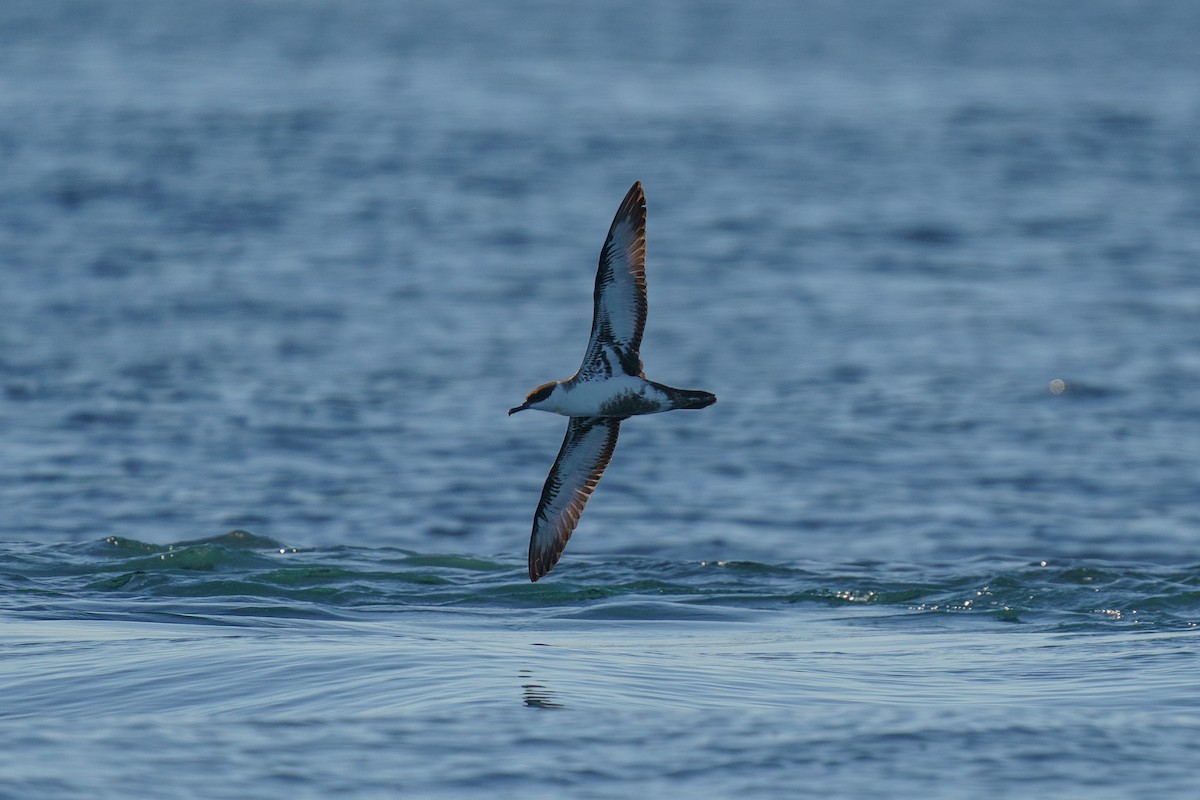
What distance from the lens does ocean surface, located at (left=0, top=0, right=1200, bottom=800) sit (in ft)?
40.5

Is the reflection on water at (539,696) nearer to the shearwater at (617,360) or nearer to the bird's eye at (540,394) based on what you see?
the shearwater at (617,360)

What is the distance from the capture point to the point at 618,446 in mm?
24031

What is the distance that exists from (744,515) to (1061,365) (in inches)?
373

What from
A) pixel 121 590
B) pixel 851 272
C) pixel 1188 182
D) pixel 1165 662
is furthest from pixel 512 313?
pixel 1188 182

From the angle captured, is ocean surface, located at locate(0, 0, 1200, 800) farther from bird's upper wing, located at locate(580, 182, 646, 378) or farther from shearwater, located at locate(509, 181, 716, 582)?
bird's upper wing, located at locate(580, 182, 646, 378)

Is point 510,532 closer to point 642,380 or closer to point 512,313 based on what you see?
point 642,380

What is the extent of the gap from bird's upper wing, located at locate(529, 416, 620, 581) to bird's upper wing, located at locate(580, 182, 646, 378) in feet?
3.27

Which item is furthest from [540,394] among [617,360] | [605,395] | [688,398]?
[688,398]

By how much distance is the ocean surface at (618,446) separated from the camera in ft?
40.5

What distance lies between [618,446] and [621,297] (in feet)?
38.8

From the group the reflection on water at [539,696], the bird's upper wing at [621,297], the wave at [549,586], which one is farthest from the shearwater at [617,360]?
the wave at [549,586]

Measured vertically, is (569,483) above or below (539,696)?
above

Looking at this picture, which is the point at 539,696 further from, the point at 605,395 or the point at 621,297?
the point at 621,297

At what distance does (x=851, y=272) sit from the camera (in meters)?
33.6
